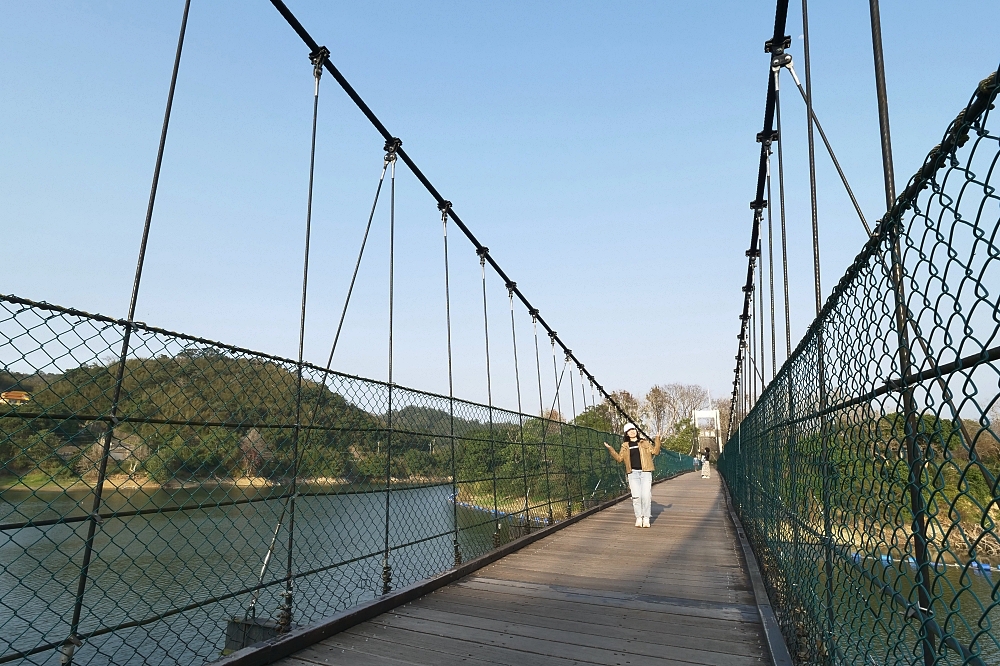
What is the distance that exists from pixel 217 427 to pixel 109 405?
0.40 metres

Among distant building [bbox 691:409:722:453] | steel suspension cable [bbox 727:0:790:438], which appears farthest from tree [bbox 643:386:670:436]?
steel suspension cable [bbox 727:0:790:438]

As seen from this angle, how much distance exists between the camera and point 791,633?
2361 mm

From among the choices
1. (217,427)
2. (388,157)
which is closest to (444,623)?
(217,427)

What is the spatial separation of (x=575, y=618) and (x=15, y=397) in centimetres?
232

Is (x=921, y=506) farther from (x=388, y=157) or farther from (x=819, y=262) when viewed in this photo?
(x=388, y=157)

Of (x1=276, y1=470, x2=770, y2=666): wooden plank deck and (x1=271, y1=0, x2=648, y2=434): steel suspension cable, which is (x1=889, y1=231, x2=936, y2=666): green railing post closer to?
(x1=276, y1=470, x2=770, y2=666): wooden plank deck

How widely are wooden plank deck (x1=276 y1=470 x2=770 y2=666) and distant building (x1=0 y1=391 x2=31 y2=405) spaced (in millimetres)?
1239

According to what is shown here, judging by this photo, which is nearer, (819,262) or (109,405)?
(109,405)

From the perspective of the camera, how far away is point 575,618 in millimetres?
2797

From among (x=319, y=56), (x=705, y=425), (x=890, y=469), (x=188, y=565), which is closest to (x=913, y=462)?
(x=890, y=469)

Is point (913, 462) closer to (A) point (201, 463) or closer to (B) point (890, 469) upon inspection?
(B) point (890, 469)

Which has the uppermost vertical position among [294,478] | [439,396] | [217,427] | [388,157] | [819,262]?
[388,157]

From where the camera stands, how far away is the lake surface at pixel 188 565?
1913 millimetres

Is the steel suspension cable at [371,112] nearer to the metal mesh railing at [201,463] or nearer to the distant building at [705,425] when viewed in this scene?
the metal mesh railing at [201,463]
